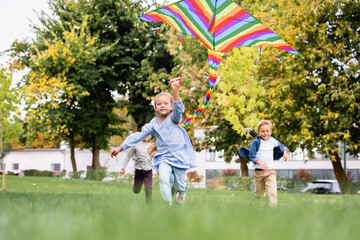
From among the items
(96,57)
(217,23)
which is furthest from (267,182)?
(96,57)

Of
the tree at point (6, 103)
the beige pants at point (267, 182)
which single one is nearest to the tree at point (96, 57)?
the tree at point (6, 103)

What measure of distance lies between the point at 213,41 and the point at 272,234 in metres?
8.48

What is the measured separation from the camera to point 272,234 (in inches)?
87.9

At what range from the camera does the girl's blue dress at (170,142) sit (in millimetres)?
6543

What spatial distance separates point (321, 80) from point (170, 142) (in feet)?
53.7

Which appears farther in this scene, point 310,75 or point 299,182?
point 299,182

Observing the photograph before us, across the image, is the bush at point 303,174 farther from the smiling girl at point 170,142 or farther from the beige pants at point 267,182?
the smiling girl at point 170,142

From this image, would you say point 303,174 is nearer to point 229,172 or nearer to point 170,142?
point 229,172

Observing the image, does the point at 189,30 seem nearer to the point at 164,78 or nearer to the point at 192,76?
the point at 192,76

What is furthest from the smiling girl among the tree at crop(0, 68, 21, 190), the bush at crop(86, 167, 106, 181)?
the bush at crop(86, 167, 106, 181)

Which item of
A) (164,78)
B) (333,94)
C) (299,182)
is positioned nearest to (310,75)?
(333,94)

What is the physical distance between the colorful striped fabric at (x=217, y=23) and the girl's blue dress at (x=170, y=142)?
342 cm

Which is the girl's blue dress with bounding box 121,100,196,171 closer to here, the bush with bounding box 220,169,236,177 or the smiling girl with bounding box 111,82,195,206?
the smiling girl with bounding box 111,82,195,206

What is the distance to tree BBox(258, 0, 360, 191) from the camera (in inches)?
772
